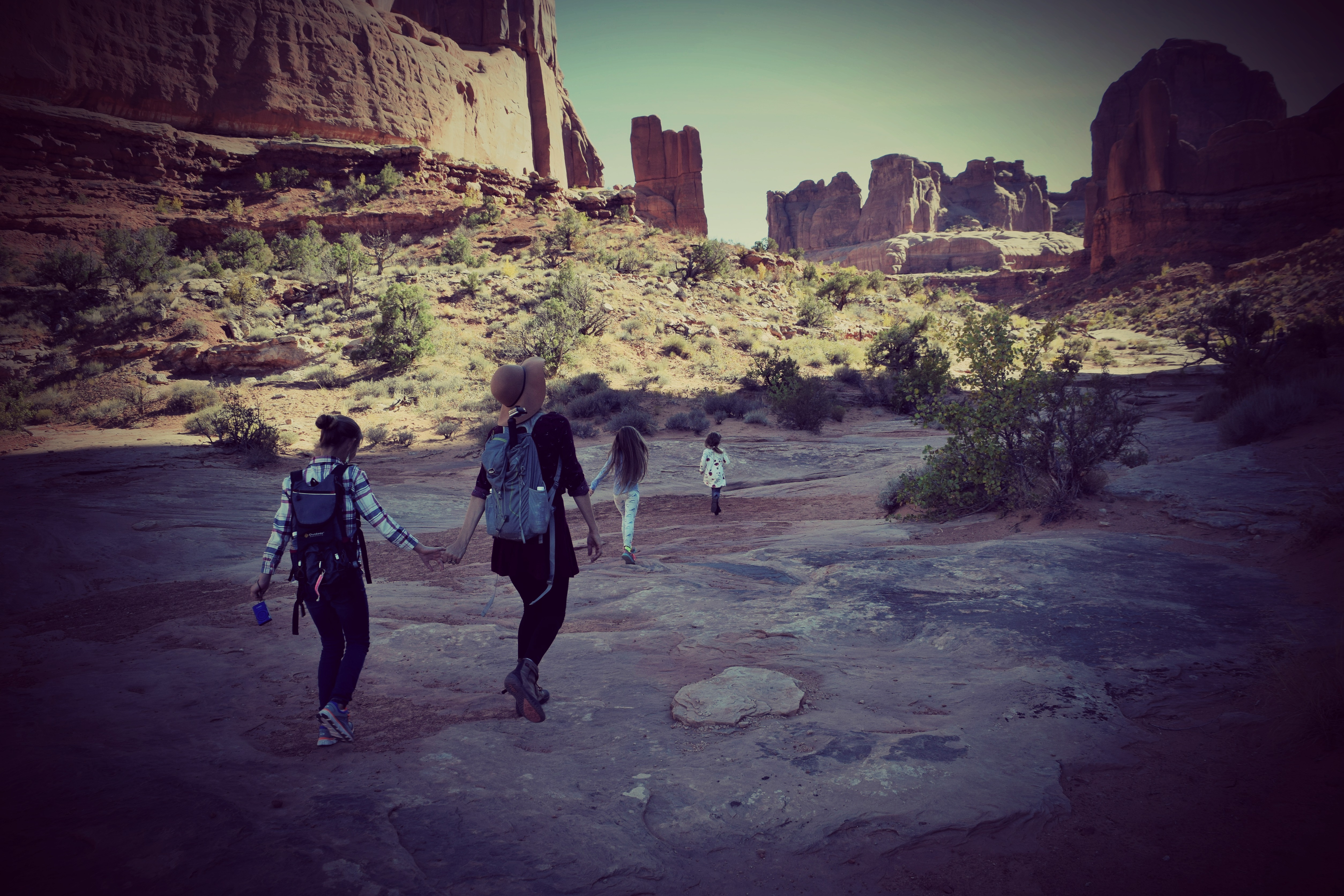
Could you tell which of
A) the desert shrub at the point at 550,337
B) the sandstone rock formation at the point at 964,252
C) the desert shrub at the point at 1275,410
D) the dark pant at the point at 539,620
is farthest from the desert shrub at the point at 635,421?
the sandstone rock formation at the point at 964,252

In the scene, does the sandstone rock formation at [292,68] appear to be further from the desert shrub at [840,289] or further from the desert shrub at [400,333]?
the desert shrub at [840,289]

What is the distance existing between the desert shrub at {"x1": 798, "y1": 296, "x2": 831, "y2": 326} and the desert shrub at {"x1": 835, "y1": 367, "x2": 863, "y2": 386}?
708 cm

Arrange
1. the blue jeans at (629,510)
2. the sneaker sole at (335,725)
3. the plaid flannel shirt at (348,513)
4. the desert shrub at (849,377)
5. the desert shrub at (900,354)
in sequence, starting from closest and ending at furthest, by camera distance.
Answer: the sneaker sole at (335,725) < the plaid flannel shirt at (348,513) < the blue jeans at (629,510) < the desert shrub at (900,354) < the desert shrub at (849,377)

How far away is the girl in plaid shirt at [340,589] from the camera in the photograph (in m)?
3.12

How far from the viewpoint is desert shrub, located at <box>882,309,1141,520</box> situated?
729cm

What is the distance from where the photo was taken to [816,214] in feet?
324

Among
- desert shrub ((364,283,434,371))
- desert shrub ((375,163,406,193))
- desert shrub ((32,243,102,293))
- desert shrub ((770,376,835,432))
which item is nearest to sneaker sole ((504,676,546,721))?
desert shrub ((770,376,835,432))

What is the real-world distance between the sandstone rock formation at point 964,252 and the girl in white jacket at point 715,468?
69405 millimetres

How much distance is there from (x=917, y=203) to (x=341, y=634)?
10108 centimetres

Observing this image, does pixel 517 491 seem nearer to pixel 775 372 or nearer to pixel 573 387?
pixel 573 387

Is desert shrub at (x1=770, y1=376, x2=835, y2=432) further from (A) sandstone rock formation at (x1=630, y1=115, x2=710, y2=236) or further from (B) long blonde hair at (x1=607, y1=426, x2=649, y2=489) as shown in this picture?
(A) sandstone rock formation at (x1=630, y1=115, x2=710, y2=236)

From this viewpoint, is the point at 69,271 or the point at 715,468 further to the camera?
the point at 69,271

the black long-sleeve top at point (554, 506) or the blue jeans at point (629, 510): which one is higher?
the black long-sleeve top at point (554, 506)

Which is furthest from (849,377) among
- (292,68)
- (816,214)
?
(816,214)
